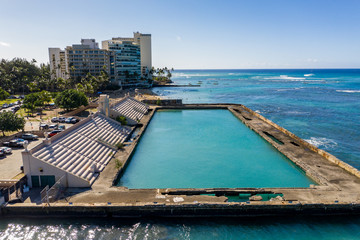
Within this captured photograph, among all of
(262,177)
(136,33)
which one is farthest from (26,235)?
(136,33)

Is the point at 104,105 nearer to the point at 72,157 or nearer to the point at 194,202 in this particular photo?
the point at 72,157

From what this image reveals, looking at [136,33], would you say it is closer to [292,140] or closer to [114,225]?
[292,140]

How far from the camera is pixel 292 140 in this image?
3788 cm

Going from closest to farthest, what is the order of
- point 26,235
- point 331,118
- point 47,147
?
1. point 26,235
2. point 47,147
3. point 331,118

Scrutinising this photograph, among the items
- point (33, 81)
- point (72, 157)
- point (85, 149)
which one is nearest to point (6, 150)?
point (85, 149)

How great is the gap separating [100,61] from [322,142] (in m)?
95.7

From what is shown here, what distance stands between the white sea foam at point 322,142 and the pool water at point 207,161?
885 centimetres

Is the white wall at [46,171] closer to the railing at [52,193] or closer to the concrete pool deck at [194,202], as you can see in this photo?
the railing at [52,193]

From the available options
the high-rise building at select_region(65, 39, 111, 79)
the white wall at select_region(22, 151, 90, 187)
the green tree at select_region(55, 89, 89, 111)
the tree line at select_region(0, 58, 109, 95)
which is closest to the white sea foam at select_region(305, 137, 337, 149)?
the white wall at select_region(22, 151, 90, 187)

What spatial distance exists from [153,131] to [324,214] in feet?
107

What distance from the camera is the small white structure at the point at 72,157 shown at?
22.3 meters

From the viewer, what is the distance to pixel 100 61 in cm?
10988

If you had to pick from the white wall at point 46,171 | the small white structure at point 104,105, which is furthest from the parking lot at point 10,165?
the small white structure at point 104,105

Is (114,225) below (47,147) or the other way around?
below
